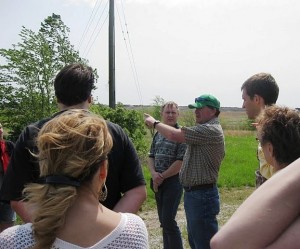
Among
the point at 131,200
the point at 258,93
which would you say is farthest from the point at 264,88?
the point at 131,200

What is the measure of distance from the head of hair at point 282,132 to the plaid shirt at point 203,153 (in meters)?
1.67

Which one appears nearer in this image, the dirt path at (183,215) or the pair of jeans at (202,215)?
the pair of jeans at (202,215)

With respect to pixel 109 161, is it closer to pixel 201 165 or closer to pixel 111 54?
pixel 201 165

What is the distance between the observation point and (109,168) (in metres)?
2.37

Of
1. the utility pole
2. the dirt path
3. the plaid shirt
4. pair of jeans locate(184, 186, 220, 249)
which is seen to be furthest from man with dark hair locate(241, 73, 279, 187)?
the utility pole

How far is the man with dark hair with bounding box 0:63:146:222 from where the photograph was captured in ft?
7.39

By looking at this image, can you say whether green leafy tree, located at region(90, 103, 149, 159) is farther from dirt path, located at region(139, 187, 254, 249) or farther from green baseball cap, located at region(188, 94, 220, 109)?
green baseball cap, located at region(188, 94, 220, 109)

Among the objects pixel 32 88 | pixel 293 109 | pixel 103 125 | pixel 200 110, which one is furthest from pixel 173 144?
pixel 32 88

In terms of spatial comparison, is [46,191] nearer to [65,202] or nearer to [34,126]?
[65,202]

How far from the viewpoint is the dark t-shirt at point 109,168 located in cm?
225

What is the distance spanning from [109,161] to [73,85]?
47 centimetres

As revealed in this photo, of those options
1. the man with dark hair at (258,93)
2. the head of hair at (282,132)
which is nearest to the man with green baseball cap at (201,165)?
the man with dark hair at (258,93)

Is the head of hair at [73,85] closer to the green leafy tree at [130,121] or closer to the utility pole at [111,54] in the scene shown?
the green leafy tree at [130,121]

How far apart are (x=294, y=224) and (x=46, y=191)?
858 mm
